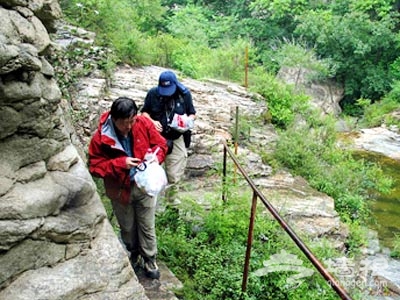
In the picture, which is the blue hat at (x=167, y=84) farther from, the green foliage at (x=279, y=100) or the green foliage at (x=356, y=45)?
the green foliage at (x=356, y=45)

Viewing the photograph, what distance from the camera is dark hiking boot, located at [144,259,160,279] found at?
425 cm

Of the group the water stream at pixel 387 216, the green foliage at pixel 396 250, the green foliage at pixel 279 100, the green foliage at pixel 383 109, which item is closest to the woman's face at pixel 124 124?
the green foliage at pixel 396 250

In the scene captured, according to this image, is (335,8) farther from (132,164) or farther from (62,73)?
(132,164)

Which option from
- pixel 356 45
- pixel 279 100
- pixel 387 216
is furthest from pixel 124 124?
pixel 356 45

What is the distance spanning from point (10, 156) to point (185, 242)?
256cm

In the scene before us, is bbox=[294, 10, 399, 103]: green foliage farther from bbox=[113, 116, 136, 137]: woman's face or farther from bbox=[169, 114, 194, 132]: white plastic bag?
bbox=[113, 116, 136, 137]: woman's face

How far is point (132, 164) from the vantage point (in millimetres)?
3645

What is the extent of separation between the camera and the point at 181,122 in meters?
4.83

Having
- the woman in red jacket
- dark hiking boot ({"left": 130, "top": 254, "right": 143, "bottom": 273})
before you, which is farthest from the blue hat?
dark hiking boot ({"left": 130, "top": 254, "right": 143, "bottom": 273})

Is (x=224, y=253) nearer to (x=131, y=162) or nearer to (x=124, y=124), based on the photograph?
(x=131, y=162)

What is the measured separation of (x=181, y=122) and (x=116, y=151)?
1.22m

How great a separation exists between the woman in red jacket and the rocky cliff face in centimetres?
33

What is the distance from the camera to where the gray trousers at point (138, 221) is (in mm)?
3975

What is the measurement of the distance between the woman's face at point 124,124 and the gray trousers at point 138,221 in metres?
0.49
